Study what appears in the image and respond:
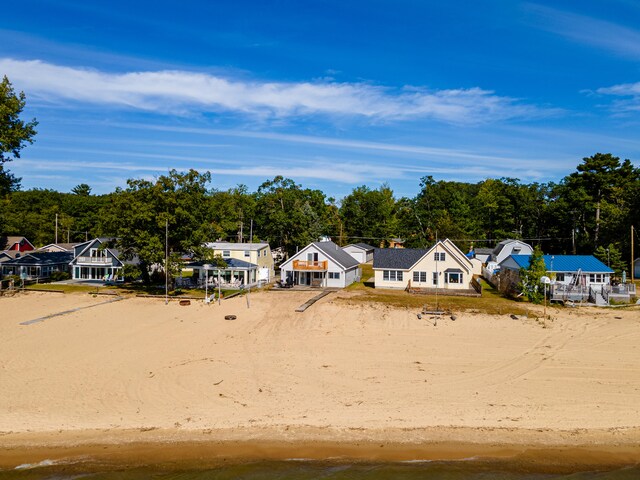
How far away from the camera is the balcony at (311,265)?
147 ft

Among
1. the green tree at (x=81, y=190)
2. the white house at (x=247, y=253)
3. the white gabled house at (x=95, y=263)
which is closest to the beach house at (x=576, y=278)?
the white house at (x=247, y=253)

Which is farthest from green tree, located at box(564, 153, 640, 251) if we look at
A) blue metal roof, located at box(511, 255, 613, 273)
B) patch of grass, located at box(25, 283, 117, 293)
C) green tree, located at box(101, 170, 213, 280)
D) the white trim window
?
patch of grass, located at box(25, 283, 117, 293)

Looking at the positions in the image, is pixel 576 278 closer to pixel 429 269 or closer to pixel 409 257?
pixel 429 269

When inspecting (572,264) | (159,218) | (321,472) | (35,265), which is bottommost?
(321,472)

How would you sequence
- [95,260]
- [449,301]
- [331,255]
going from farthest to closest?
[95,260]
[331,255]
[449,301]

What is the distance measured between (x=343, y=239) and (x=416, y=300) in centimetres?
4790

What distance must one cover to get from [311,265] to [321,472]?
3274cm

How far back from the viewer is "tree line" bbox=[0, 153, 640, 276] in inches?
1555

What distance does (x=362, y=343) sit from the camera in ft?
77.8

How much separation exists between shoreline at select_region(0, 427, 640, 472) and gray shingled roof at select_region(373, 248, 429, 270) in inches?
1182

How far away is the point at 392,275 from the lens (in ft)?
146

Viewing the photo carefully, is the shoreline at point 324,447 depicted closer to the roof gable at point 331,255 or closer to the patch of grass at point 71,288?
the patch of grass at point 71,288

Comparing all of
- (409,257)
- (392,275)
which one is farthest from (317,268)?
(409,257)

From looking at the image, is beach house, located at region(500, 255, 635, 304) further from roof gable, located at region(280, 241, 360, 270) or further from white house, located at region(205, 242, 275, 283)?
white house, located at region(205, 242, 275, 283)
